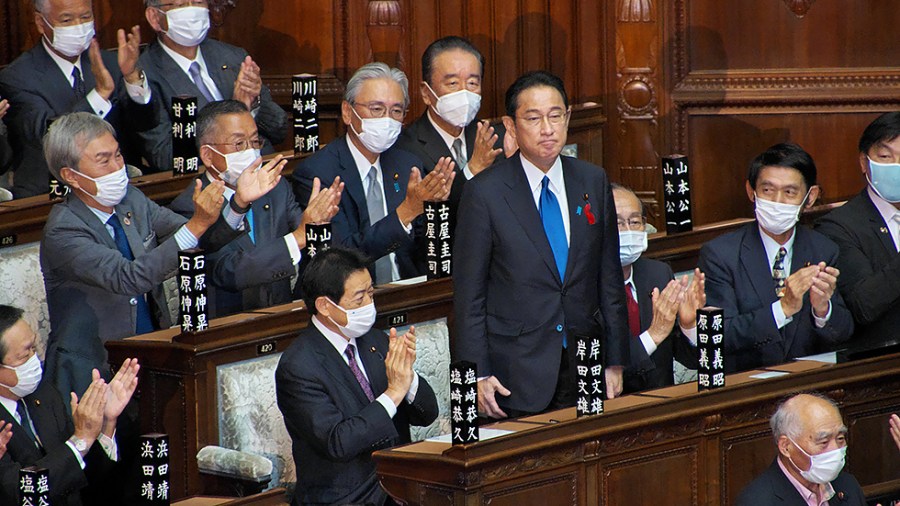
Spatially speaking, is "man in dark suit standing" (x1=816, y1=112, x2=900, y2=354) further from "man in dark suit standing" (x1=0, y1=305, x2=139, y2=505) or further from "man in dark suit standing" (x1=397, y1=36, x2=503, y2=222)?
"man in dark suit standing" (x1=0, y1=305, x2=139, y2=505)

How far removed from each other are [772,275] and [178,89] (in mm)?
2220

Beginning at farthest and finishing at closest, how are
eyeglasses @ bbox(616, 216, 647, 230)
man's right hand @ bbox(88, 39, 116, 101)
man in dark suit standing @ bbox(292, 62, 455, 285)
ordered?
man's right hand @ bbox(88, 39, 116, 101) < man in dark suit standing @ bbox(292, 62, 455, 285) < eyeglasses @ bbox(616, 216, 647, 230)

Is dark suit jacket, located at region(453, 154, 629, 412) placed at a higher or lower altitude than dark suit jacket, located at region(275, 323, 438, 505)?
higher

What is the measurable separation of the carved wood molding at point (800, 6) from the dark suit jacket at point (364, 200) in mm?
1918

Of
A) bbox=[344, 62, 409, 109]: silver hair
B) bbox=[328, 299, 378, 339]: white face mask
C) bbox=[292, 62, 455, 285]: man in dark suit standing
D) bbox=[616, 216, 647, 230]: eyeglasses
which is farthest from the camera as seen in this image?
bbox=[344, 62, 409, 109]: silver hair

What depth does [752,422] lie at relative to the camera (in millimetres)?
4164

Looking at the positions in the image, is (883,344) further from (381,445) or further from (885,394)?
(381,445)

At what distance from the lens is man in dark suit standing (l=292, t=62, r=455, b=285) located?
→ 4859 millimetres

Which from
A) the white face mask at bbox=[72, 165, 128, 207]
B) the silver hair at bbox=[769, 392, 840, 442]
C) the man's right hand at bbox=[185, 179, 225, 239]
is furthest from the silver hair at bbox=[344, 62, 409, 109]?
the silver hair at bbox=[769, 392, 840, 442]

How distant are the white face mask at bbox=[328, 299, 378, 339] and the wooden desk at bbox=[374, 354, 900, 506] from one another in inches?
13.7

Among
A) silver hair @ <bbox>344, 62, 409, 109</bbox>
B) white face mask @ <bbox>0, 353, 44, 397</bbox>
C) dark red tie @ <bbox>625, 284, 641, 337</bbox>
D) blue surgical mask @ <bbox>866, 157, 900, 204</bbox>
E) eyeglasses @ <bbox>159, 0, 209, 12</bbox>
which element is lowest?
white face mask @ <bbox>0, 353, 44, 397</bbox>

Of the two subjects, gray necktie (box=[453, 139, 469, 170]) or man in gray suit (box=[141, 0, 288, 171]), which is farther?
man in gray suit (box=[141, 0, 288, 171])

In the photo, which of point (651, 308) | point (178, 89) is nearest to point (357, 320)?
point (651, 308)

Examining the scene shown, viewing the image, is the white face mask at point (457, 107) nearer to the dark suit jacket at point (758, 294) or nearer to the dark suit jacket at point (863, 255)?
the dark suit jacket at point (758, 294)
